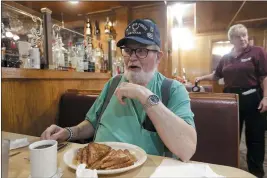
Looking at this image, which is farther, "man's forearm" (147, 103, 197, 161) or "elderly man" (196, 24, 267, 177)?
"elderly man" (196, 24, 267, 177)

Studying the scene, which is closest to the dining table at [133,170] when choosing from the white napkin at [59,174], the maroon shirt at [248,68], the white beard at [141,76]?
the white napkin at [59,174]

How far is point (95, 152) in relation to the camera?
0.73 m

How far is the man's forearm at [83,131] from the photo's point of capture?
1.16 metres

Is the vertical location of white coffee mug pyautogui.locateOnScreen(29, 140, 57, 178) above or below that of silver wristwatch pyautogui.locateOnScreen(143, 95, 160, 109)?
below

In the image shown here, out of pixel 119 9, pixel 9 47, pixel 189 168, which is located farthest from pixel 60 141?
pixel 119 9

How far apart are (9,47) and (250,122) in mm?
2225

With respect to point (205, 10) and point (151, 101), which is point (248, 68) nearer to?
point (151, 101)

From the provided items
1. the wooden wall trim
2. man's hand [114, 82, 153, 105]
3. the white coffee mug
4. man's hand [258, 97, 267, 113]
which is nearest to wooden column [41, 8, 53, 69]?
the wooden wall trim

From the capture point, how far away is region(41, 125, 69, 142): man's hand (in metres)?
1.00

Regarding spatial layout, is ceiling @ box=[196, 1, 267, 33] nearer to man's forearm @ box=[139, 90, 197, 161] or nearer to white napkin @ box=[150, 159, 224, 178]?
man's forearm @ box=[139, 90, 197, 161]

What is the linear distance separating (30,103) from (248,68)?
2006mm

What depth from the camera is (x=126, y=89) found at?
3.10 feet

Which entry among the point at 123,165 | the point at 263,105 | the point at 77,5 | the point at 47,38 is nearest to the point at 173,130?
the point at 123,165

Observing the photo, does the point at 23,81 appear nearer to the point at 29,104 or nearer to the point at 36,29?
the point at 29,104
